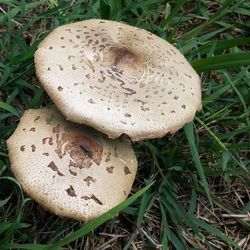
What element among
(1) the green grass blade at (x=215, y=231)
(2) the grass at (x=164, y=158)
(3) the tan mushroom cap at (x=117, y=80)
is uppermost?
(3) the tan mushroom cap at (x=117, y=80)

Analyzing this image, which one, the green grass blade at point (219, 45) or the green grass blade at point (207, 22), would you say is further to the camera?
the green grass blade at point (207, 22)

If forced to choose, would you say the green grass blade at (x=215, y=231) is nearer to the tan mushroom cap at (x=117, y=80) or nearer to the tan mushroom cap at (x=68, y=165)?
Answer: the tan mushroom cap at (x=68, y=165)

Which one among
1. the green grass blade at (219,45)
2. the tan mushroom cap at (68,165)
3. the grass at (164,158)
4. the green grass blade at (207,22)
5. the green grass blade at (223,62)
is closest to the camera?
the tan mushroom cap at (68,165)

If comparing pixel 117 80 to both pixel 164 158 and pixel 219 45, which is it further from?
pixel 219 45

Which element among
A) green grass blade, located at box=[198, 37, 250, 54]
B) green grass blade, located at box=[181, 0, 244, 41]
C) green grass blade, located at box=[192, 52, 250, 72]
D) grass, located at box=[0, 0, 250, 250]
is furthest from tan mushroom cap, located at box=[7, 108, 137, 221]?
green grass blade, located at box=[181, 0, 244, 41]

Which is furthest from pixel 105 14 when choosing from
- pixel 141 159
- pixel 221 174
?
pixel 221 174

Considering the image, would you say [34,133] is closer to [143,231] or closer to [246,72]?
[143,231]

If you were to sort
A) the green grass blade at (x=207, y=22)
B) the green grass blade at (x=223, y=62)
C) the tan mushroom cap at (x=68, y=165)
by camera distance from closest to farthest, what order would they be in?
the tan mushroom cap at (x=68, y=165)
the green grass blade at (x=223, y=62)
the green grass blade at (x=207, y=22)

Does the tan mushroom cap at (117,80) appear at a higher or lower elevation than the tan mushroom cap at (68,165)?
higher

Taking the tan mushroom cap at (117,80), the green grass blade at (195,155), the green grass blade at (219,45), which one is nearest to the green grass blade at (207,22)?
the green grass blade at (219,45)
